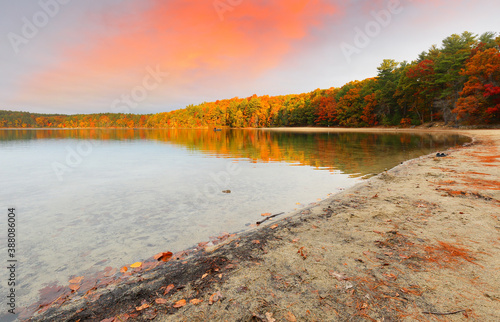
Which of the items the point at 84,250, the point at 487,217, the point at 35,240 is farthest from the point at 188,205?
the point at 487,217

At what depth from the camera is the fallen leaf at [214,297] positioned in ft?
9.10

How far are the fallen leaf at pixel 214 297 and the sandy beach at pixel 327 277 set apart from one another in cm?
1

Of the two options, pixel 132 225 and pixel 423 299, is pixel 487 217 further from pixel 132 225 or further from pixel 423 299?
pixel 132 225

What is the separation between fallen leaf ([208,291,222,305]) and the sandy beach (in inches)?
0.5

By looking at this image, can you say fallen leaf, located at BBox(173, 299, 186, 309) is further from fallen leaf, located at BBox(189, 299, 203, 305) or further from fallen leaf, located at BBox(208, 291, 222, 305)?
fallen leaf, located at BBox(208, 291, 222, 305)

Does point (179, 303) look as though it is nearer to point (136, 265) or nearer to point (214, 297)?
point (214, 297)

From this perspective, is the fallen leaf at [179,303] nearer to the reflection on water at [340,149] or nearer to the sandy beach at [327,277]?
the sandy beach at [327,277]

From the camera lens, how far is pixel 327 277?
3.15m

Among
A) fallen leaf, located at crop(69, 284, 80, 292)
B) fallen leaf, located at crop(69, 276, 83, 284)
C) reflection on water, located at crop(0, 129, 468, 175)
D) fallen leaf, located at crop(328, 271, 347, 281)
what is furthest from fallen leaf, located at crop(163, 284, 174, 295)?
reflection on water, located at crop(0, 129, 468, 175)

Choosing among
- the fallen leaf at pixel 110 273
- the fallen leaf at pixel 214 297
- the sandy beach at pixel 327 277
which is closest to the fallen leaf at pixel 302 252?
the sandy beach at pixel 327 277

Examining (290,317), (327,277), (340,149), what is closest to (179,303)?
(290,317)

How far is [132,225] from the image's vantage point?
629 centimetres

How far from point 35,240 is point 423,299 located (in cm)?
764

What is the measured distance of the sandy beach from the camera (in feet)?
8.35
